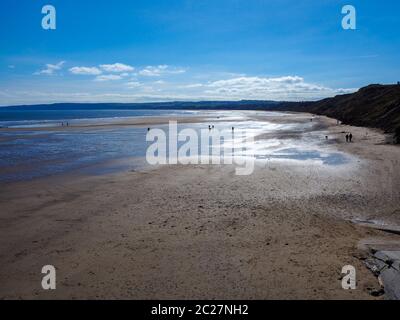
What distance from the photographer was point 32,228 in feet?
37.9

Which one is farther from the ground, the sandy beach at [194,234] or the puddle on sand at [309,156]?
the puddle on sand at [309,156]

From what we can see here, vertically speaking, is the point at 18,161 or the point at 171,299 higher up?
the point at 18,161

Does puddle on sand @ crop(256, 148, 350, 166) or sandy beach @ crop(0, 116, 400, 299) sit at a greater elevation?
puddle on sand @ crop(256, 148, 350, 166)

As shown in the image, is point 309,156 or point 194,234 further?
point 309,156

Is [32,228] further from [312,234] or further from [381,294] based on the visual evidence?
[381,294]

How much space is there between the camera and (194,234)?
11.0 m

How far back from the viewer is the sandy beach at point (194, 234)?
7.94 metres

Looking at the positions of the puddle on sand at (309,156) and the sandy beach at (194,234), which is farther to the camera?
the puddle on sand at (309,156)

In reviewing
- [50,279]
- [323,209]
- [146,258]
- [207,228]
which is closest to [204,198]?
[207,228]

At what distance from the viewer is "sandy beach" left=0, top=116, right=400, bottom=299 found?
313 inches

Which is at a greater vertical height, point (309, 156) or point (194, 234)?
point (309, 156)

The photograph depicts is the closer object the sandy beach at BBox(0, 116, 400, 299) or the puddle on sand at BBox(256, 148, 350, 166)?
the sandy beach at BBox(0, 116, 400, 299)

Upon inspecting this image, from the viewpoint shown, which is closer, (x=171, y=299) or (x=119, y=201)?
(x=171, y=299)
